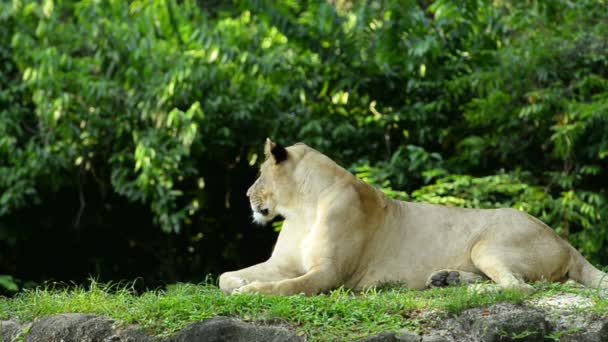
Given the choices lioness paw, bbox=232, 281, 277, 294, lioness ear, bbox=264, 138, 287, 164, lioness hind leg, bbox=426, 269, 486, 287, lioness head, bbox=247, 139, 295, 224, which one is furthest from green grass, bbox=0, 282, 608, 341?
lioness ear, bbox=264, 138, 287, 164

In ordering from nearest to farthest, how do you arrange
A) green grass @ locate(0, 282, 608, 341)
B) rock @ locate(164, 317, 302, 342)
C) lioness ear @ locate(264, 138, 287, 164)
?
rock @ locate(164, 317, 302, 342) → green grass @ locate(0, 282, 608, 341) → lioness ear @ locate(264, 138, 287, 164)

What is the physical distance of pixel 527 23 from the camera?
1097 centimetres

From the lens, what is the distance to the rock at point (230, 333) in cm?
490

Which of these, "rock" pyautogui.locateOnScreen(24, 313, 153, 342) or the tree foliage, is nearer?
"rock" pyautogui.locateOnScreen(24, 313, 153, 342)

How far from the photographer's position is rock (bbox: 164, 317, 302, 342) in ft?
16.1

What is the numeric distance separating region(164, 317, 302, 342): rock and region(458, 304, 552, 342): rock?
0.87m

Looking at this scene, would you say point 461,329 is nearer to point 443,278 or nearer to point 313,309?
point 313,309

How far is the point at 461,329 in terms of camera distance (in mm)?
5031

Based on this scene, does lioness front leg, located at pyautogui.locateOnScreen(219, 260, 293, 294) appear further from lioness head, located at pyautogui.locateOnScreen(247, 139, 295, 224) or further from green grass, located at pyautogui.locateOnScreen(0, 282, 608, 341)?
green grass, located at pyautogui.locateOnScreen(0, 282, 608, 341)

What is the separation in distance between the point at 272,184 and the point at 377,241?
80 centimetres

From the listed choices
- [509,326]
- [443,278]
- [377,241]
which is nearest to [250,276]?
[377,241]

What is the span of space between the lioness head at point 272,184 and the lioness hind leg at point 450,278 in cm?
111

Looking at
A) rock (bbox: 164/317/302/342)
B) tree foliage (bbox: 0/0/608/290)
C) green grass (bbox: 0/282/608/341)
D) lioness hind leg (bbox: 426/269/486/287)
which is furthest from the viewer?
tree foliage (bbox: 0/0/608/290)

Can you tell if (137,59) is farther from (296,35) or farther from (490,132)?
(490,132)
